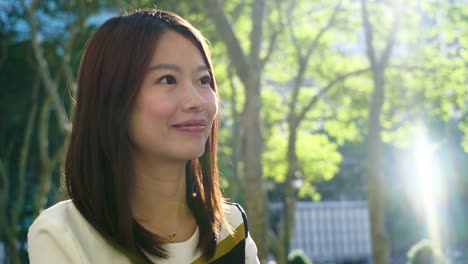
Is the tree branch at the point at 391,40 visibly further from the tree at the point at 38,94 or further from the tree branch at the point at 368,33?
the tree at the point at 38,94

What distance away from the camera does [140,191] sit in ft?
6.72

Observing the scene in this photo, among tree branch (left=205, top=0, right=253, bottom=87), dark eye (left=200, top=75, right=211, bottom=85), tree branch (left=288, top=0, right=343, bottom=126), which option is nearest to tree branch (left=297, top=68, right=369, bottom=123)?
tree branch (left=288, top=0, right=343, bottom=126)

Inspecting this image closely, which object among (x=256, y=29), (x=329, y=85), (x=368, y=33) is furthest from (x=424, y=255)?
(x=329, y=85)

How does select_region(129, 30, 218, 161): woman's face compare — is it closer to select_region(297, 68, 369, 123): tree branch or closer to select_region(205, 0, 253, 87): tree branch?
select_region(205, 0, 253, 87): tree branch

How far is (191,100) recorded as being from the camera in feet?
6.45

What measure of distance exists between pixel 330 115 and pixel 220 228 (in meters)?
14.3

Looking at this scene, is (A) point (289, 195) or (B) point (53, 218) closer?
(B) point (53, 218)

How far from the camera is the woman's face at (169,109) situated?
6.44 feet

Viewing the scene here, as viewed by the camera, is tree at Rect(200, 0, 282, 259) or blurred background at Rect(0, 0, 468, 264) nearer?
tree at Rect(200, 0, 282, 259)

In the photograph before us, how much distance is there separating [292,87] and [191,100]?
14817 millimetres

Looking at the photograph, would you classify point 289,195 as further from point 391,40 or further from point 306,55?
point 391,40

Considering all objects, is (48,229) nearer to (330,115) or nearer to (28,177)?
(330,115)

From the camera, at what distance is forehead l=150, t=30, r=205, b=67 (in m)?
1.99

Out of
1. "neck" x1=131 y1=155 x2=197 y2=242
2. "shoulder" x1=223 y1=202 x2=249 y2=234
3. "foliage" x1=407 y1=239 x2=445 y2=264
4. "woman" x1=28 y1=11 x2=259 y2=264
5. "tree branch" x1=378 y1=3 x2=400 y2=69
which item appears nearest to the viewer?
"woman" x1=28 y1=11 x2=259 y2=264
